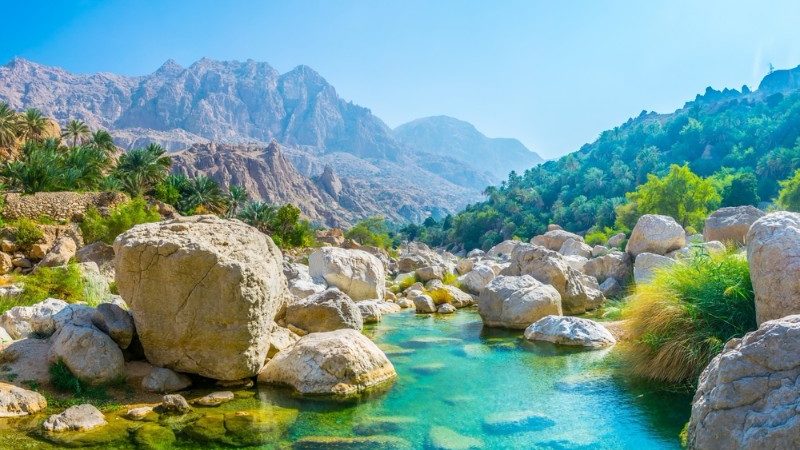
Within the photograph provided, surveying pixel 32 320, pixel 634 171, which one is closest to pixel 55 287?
pixel 32 320

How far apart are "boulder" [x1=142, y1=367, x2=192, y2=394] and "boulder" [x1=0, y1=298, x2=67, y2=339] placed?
8.80 ft

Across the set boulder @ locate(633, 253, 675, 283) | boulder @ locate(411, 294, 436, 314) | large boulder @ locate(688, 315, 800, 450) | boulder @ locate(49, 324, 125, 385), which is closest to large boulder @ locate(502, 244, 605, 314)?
boulder @ locate(633, 253, 675, 283)

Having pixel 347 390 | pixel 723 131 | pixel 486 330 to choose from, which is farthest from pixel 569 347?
pixel 723 131

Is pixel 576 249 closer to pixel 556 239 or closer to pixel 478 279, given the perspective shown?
pixel 556 239

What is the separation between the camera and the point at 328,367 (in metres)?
11.1

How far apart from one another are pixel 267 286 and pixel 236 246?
1.03 metres

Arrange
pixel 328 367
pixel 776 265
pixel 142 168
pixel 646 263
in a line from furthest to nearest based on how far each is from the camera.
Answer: pixel 142 168 < pixel 646 263 < pixel 328 367 < pixel 776 265

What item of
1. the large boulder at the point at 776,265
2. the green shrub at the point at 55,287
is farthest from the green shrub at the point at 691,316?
the green shrub at the point at 55,287

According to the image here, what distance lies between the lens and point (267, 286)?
11.2 metres

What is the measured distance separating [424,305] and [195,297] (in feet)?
42.6

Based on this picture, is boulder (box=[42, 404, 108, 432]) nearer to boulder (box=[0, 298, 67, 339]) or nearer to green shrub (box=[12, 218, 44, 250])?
boulder (box=[0, 298, 67, 339])

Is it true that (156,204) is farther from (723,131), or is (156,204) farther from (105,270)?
(723,131)

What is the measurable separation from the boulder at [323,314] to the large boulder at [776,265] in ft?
32.6

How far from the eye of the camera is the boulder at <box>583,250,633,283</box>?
24562mm
